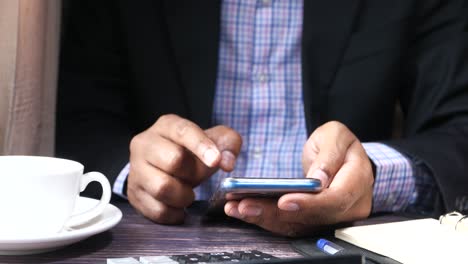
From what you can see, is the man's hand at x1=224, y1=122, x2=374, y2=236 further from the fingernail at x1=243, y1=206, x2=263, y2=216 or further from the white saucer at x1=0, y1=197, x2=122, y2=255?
the white saucer at x1=0, y1=197, x2=122, y2=255

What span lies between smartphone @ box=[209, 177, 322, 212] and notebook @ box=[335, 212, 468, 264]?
0.06 meters

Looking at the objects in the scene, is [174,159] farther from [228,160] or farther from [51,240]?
[51,240]

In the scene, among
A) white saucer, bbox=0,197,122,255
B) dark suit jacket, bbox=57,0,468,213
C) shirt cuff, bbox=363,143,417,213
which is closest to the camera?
white saucer, bbox=0,197,122,255

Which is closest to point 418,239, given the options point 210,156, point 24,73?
point 210,156

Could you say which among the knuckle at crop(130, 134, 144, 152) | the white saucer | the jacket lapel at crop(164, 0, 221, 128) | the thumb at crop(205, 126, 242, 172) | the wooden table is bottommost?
the wooden table

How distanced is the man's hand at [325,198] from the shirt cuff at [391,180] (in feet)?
0.33

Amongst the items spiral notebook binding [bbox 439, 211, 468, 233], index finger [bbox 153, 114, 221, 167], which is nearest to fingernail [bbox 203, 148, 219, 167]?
index finger [bbox 153, 114, 221, 167]

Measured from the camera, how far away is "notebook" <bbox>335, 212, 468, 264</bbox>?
1.61ft

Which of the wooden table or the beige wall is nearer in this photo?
the wooden table

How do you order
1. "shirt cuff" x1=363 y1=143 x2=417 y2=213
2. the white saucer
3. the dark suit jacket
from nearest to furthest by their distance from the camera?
1. the white saucer
2. "shirt cuff" x1=363 y1=143 x2=417 y2=213
3. the dark suit jacket

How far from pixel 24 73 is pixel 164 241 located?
285 mm

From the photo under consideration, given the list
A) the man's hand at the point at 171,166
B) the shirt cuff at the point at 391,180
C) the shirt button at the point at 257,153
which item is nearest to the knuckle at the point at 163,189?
the man's hand at the point at 171,166

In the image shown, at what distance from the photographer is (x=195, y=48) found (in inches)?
39.4

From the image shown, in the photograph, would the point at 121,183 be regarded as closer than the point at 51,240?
No
